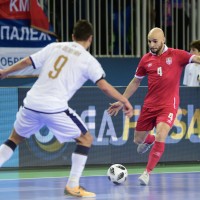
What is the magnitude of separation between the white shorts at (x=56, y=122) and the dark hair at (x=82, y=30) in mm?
899

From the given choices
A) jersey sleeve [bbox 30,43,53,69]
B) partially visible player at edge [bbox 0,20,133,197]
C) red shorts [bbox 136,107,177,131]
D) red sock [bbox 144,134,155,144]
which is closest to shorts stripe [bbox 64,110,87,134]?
partially visible player at edge [bbox 0,20,133,197]

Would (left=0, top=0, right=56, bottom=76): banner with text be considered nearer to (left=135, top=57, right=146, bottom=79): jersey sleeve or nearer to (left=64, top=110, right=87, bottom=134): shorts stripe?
(left=135, top=57, right=146, bottom=79): jersey sleeve

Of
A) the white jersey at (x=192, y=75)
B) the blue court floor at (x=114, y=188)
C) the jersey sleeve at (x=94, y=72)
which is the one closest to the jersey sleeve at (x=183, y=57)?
the blue court floor at (x=114, y=188)

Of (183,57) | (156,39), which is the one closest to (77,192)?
(156,39)

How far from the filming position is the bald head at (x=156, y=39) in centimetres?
1269

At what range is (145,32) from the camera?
66.7 ft

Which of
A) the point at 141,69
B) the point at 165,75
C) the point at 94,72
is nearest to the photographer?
the point at 94,72

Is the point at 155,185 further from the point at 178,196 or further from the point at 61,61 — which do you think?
the point at 61,61

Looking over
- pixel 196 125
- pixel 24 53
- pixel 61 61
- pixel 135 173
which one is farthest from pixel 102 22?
pixel 61 61

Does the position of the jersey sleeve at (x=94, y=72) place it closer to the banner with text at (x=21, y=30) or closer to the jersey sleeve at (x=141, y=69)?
the jersey sleeve at (x=141, y=69)

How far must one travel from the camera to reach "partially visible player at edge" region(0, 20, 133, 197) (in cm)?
1056

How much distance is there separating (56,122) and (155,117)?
111 inches

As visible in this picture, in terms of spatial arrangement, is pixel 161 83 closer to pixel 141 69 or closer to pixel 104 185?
pixel 141 69

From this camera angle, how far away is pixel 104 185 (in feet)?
40.9
